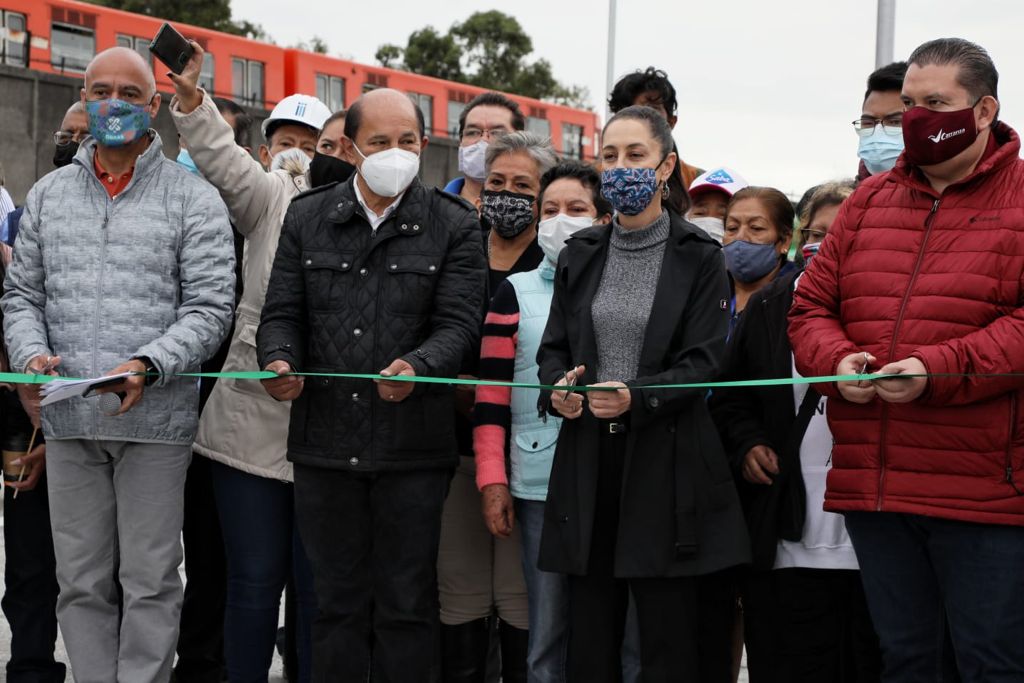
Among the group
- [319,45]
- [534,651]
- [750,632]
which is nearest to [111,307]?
[534,651]

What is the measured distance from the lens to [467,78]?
55.4 meters

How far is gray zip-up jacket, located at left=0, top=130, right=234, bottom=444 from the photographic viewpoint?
170 inches

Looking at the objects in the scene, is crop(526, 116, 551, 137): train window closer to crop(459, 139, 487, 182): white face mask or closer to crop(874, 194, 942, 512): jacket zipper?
crop(459, 139, 487, 182): white face mask

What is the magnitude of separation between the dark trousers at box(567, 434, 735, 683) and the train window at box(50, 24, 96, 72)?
2557 centimetres

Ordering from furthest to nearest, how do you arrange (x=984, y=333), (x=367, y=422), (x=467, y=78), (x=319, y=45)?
(x=467, y=78)
(x=319, y=45)
(x=367, y=422)
(x=984, y=333)

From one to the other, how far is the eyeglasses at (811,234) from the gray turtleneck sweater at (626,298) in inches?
37.6

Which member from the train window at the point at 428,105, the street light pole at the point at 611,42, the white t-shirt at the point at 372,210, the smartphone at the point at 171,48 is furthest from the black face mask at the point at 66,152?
the train window at the point at 428,105

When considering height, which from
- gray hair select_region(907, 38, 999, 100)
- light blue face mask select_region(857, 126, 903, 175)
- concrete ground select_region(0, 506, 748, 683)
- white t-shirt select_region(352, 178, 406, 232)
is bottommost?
concrete ground select_region(0, 506, 748, 683)

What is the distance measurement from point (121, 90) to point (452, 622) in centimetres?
232

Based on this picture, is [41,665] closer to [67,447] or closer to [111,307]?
[67,447]

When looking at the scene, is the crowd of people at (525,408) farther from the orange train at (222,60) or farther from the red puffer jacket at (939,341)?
the orange train at (222,60)

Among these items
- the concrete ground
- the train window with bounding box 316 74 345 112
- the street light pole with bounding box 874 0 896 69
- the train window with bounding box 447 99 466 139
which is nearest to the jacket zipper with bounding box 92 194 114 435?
the concrete ground

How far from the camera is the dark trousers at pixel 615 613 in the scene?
12.8ft

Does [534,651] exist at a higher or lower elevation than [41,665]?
higher
